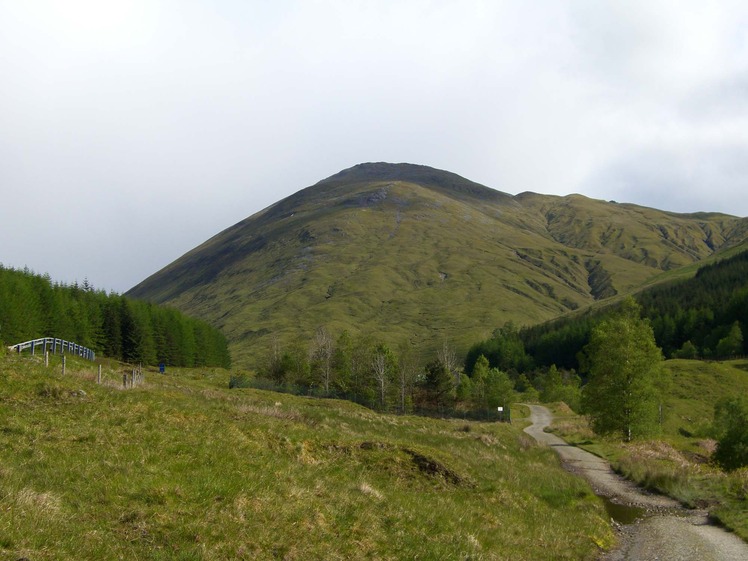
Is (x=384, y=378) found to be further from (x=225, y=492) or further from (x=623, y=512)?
(x=225, y=492)

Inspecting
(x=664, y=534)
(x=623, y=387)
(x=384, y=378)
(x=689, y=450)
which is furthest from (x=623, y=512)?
(x=384, y=378)

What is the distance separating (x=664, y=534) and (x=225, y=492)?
19.2 metres

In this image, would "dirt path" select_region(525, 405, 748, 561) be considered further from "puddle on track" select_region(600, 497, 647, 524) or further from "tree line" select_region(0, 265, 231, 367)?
"tree line" select_region(0, 265, 231, 367)

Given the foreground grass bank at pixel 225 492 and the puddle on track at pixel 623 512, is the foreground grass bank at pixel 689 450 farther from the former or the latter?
the foreground grass bank at pixel 225 492

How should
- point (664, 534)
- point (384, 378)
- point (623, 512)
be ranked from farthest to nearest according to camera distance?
point (384, 378), point (623, 512), point (664, 534)

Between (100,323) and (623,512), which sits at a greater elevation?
(100,323)

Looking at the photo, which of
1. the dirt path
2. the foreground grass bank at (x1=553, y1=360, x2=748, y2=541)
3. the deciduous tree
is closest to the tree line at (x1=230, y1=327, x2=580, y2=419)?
the foreground grass bank at (x1=553, y1=360, x2=748, y2=541)

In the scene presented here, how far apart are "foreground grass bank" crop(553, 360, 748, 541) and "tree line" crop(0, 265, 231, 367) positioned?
209 feet

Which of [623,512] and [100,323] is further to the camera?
[100,323]

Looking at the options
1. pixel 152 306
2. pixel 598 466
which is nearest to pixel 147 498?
pixel 598 466

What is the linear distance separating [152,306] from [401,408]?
231 ft

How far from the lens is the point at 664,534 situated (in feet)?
77.4

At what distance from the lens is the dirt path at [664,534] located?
2025 centimetres

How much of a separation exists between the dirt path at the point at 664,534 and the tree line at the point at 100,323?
62568 millimetres
